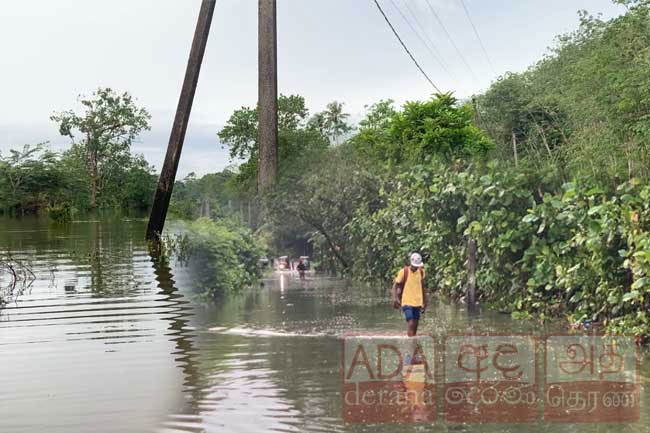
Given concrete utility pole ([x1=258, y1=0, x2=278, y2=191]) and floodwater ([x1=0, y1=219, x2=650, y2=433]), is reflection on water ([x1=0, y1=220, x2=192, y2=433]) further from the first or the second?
concrete utility pole ([x1=258, y1=0, x2=278, y2=191])

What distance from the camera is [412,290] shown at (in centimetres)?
1291

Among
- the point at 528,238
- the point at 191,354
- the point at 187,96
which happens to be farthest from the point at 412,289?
the point at 187,96

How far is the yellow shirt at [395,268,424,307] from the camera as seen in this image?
12.9 meters

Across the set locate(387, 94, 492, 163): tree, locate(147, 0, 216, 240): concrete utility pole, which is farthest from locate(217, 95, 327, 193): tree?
locate(147, 0, 216, 240): concrete utility pole

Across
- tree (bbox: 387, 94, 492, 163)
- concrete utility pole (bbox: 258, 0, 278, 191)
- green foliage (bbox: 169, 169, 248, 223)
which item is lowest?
green foliage (bbox: 169, 169, 248, 223)

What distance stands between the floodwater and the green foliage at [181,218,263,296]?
15.6 inches

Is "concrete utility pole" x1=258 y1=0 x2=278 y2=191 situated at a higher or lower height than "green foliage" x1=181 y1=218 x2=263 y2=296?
higher

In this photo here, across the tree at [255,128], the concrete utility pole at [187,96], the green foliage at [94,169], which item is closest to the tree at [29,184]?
the green foliage at [94,169]

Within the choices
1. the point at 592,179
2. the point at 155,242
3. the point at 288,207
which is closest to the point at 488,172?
the point at 592,179

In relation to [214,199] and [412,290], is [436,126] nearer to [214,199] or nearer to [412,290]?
[214,199]

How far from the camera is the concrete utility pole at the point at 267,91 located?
2178cm

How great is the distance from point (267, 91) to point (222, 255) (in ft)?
14.8

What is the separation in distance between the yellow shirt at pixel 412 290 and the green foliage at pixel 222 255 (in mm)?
6558

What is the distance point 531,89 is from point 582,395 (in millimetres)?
69833
